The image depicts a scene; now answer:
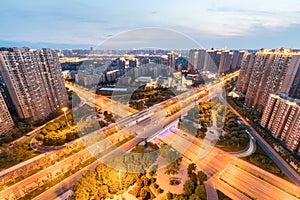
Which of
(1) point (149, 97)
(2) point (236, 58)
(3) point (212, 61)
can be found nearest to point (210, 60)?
(3) point (212, 61)

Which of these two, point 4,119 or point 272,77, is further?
point 272,77

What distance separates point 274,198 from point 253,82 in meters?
13.7

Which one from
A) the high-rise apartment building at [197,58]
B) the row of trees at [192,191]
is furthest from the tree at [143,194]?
the high-rise apartment building at [197,58]

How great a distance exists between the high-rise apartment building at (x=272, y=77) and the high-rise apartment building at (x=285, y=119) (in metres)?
3.79

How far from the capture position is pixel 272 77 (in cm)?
1523

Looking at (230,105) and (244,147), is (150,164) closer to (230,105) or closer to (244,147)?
(244,147)

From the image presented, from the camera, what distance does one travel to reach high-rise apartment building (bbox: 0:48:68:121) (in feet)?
40.7

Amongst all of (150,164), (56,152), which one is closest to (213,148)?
(150,164)

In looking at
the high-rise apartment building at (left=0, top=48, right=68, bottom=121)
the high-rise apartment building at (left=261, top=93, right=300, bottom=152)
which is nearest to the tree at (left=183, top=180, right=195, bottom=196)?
the high-rise apartment building at (left=261, top=93, right=300, bottom=152)

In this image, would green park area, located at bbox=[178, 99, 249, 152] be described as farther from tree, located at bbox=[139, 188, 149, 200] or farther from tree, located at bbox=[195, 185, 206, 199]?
tree, located at bbox=[139, 188, 149, 200]

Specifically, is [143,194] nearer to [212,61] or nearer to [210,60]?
[210,60]

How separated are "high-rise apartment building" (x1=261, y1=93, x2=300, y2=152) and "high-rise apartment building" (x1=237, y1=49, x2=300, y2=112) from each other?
379 cm

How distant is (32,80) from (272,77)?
23.7 meters

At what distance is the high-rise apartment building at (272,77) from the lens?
552 inches
